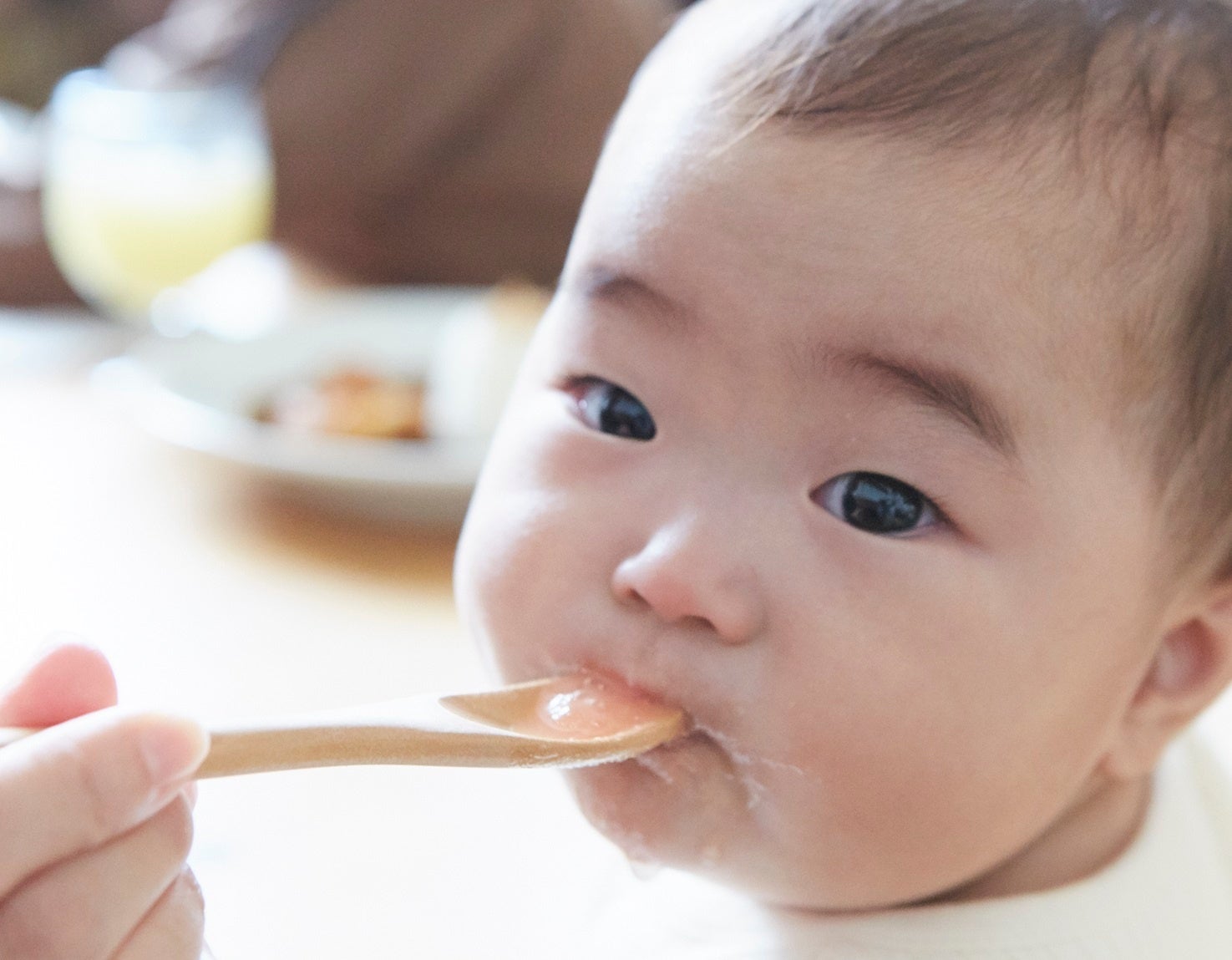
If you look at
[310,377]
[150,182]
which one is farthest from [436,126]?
[310,377]

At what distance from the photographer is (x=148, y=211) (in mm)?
1406

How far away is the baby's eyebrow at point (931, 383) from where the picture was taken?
0.50 meters

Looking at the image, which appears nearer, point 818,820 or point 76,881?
point 76,881

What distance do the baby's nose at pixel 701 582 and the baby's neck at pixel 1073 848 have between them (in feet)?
0.74

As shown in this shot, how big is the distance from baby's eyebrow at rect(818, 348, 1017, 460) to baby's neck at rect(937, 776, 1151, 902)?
25cm

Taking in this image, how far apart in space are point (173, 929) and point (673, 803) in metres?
0.20

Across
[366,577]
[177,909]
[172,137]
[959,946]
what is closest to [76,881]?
[177,909]

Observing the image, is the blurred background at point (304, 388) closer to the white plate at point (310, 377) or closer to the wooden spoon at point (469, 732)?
the white plate at point (310, 377)

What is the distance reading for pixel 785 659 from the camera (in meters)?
0.51

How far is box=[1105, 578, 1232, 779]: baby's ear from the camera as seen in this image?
0.59 meters

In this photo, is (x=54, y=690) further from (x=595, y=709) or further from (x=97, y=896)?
(x=595, y=709)

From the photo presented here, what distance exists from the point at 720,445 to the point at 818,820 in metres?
0.15

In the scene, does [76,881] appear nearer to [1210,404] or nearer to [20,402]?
[1210,404]

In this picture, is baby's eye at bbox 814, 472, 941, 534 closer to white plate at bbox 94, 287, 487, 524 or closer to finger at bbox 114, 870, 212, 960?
finger at bbox 114, 870, 212, 960
